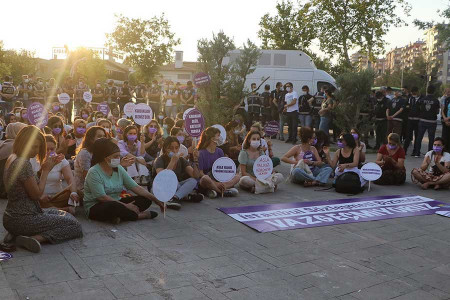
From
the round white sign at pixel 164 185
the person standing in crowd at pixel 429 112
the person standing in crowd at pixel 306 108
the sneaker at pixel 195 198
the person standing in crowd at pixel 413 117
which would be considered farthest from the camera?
the person standing in crowd at pixel 306 108

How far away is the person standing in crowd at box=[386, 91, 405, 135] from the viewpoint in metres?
15.2

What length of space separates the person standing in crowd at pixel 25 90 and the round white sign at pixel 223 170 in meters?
14.6

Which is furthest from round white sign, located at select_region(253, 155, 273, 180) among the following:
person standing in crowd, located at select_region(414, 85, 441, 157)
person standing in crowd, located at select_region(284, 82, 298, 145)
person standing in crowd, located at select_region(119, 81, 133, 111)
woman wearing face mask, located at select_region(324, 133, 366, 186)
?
person standing in crowd, located at select_region(119, 81, 133, 111)

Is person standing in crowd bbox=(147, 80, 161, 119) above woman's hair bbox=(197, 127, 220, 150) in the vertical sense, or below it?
above

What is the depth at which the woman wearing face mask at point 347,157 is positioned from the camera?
Result: 954 centimetres

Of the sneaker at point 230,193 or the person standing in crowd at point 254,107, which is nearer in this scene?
the sneaker at point 230,193

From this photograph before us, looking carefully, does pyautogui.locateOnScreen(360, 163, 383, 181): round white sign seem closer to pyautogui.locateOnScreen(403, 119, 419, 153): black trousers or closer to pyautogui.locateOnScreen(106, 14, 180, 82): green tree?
pyautogui.locateOnScreen(403, 119, 419, 153): black trousers

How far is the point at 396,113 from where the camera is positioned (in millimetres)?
15156

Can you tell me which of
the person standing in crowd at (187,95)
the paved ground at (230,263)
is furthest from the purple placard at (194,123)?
the person standing in crowd at (187,95)

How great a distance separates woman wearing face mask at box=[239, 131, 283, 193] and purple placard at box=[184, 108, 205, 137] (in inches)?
38.1

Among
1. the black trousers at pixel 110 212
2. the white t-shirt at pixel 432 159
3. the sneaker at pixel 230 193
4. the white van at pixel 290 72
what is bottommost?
the sneaker at pixel 230 193

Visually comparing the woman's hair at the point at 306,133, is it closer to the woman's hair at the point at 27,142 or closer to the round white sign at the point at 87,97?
the woman's hair at the point at 27,142

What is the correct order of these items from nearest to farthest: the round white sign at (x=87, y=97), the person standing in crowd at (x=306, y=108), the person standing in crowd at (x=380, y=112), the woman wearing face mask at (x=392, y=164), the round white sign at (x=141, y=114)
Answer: the round white sign at (x=141, y=114) < the woman wearing face mask at (x=392, y=164) < the person standing in crowd at (x=380, y=112) < the person standing in crowd at (x=306, y=108) < the round white sign at (x=87, y=97)

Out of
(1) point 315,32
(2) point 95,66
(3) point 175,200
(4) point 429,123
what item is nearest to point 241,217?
(3) point 175,200
